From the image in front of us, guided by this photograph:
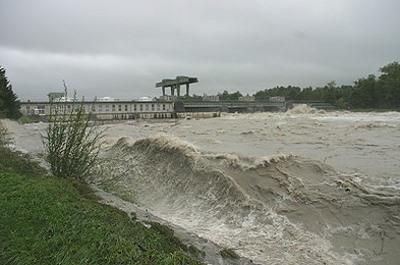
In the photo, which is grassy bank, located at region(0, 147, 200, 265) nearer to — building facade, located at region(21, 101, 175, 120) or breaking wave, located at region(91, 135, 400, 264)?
breaking wave, located at region(91, 135, 400, 264)

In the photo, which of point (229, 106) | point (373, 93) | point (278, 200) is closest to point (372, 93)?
point (373, 93)

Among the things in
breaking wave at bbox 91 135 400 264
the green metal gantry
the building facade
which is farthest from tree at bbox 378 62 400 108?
breaking wave at bbox 91 135 400 264

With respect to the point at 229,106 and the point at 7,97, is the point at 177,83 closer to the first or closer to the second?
the point at 229,106

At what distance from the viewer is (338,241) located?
1193 cm

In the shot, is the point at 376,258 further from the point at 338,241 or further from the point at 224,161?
the point at 224,161

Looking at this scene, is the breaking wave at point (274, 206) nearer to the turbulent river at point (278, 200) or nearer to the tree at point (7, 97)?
the turbulent river at point (278, 200)

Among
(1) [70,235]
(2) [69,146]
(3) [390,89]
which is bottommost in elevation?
(1) [70,235]

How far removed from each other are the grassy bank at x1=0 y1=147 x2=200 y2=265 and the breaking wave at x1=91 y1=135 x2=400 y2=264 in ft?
10.7

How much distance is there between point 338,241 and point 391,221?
1.89 metres

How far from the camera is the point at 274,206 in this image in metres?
14.4

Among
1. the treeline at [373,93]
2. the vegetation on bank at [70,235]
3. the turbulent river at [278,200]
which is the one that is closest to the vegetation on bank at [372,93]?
the treeline at [373,93]

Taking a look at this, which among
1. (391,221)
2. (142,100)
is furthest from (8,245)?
(142,100)

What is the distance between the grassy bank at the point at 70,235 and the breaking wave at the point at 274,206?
3.25 metres


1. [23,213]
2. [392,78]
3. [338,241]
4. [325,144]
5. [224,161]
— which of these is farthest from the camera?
[392,78]
